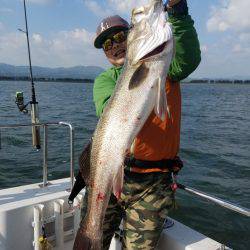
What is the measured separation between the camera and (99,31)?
13.0 feet

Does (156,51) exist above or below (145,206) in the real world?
above

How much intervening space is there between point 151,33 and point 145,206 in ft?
5.32

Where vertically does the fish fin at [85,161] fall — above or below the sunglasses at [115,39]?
below

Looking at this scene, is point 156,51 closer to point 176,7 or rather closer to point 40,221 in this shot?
point 176,7

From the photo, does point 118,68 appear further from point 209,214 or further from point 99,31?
point 209,214

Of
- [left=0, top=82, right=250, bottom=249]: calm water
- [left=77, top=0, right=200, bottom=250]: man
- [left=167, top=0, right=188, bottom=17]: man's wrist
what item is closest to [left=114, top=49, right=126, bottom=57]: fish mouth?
[left=77, top=0, right=200, bottom=250]: man

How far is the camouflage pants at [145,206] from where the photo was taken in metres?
3.66

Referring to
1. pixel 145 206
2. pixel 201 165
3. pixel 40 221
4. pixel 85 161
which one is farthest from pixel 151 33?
pixel 201 165

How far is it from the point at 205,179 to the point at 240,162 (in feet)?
11.9

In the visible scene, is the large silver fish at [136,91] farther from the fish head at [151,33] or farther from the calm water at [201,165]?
the calm water at [201,165]

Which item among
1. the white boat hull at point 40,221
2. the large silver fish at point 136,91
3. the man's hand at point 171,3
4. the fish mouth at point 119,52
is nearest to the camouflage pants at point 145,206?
the large silver fish at point 136,91

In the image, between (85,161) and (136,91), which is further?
(85,161)

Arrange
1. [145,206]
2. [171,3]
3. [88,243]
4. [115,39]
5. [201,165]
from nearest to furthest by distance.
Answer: [171,3] → [88,243] → [145,206] → [115,39] → [201,165]

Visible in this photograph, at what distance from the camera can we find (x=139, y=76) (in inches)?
→ 116
